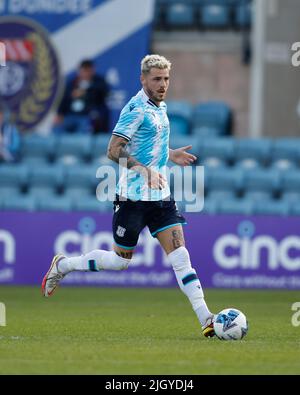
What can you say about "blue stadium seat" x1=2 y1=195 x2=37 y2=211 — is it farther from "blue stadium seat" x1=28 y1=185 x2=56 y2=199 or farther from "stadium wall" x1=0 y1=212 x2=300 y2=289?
"stadium wall" x1=0 y1=212 x2=300 y2=289

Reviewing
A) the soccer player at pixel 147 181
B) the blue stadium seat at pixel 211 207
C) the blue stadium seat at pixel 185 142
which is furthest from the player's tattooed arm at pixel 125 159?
the blue stadium seat at pixel 185 142

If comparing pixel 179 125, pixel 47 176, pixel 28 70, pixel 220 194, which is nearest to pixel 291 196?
pixel 220 194

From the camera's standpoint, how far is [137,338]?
32.3 feet

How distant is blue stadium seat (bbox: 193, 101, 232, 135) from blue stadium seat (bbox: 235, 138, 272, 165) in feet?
3.07

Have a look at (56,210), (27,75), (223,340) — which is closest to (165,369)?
(223,340)

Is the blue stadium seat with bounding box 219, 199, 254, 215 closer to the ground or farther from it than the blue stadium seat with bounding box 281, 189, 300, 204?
closer to the ground

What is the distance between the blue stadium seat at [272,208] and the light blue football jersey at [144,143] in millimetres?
7673

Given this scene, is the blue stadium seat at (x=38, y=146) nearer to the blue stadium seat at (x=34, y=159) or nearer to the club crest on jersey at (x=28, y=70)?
the blue stadium seat at (x=34, y=159)

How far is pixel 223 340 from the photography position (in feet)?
32.0

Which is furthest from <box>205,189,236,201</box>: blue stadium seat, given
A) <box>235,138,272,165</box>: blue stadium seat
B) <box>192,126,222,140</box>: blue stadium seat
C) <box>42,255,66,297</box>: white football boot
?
<box>42,255,66,297</box>: white football boot

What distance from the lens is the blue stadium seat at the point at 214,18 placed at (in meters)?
20.5

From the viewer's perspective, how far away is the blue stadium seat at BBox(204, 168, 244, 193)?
1823cm

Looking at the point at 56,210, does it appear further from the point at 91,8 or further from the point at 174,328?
the point at 174,328

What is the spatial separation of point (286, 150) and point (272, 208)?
4.79 feet
